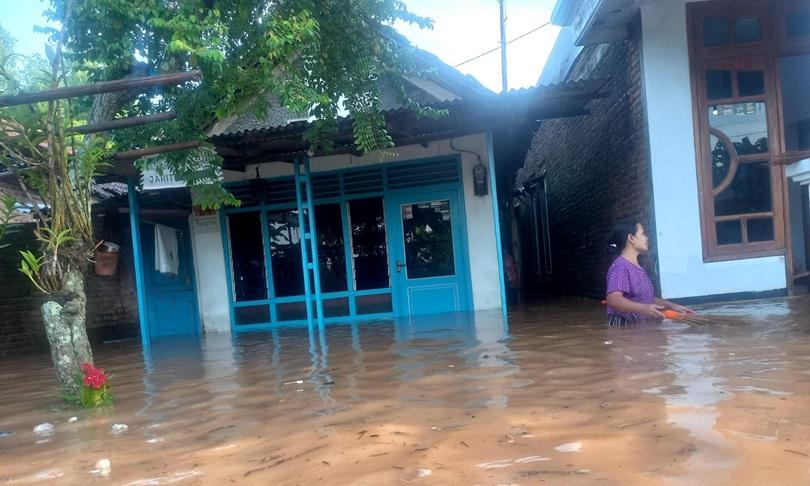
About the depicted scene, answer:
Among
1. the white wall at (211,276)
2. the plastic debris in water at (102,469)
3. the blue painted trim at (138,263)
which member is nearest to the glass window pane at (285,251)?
the white wall at (211,276)

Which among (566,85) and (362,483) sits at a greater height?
(566,85)

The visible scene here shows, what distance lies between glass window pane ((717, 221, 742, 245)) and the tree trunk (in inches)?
268

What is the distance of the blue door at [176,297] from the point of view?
1050 cm

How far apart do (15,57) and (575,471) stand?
13.8ft

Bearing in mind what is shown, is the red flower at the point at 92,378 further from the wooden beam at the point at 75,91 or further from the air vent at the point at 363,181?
the air vent at the point at 363,181

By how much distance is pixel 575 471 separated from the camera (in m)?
2.23

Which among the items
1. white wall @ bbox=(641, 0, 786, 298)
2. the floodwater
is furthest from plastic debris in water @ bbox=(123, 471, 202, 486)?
white wall @ bbox=(641, 0, 786, 298)

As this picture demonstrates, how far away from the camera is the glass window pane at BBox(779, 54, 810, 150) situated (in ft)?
27.7

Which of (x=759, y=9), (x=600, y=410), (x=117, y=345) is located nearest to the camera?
(x=600, y=410)

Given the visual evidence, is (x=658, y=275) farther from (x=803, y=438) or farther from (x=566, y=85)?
(x=803, y=438)

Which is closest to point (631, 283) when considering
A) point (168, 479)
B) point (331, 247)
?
point (168, 479)

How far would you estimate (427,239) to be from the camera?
32.6 ft

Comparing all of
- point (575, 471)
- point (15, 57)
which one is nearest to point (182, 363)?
point (15, 57)

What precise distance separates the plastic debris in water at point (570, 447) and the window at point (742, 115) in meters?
5.61
